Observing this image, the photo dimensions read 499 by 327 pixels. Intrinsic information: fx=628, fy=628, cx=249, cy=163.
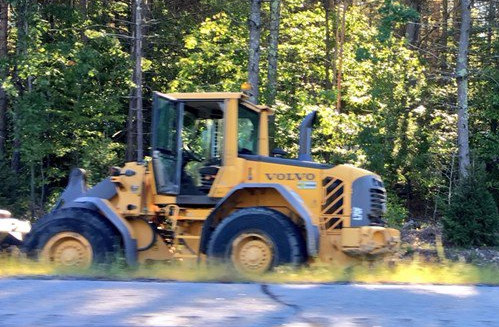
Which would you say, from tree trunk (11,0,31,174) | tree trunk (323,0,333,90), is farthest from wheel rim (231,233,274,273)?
tree trunk (323,0,333,90)

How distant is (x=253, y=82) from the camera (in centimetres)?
2039

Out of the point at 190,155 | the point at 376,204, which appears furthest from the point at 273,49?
the point at 376,204

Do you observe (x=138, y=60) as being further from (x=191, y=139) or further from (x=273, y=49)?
(x=191, y=139)

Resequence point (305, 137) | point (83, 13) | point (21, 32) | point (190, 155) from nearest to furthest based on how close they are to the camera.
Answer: point (190, 155) < point (305, 137) < point (21, 32) < point (83, 13)

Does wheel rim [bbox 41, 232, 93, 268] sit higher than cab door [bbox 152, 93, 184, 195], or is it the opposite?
cab door [bbox 152, 93, 184, 195]

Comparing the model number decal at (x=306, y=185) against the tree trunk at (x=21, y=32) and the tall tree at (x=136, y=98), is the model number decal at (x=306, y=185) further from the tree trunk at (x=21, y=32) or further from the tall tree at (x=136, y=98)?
the tree trunk at (x=21, y=32)

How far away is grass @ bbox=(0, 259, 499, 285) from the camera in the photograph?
7.71 metres

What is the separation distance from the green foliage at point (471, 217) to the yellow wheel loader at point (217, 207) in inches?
356

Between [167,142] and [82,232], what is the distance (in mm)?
1955

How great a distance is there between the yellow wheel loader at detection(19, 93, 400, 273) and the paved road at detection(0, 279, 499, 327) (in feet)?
7.74

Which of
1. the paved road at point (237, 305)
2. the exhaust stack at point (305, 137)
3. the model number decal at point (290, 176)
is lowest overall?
the paved road at point (237, 305)

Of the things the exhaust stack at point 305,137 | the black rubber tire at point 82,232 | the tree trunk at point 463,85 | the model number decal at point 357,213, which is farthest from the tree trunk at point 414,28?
the black rubber tire at point 82,232

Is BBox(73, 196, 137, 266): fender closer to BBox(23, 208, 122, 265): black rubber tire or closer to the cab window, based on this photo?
BBox(23, 208, 122, 265): black rubber tire

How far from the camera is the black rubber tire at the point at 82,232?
968cm
